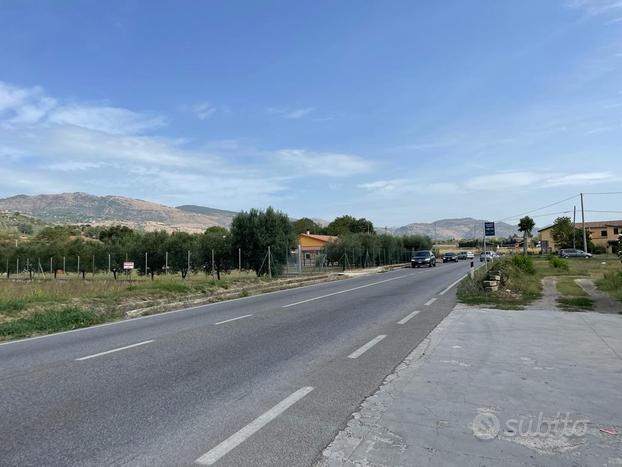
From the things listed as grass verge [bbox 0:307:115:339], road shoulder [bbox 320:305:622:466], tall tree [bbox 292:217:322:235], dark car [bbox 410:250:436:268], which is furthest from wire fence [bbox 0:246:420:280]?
tall tree [bbox 292:217:322:235]

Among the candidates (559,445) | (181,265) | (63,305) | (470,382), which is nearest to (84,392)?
(470,382)

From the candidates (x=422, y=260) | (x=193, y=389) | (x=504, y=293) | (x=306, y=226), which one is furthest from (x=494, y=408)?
(x=306, y=226)

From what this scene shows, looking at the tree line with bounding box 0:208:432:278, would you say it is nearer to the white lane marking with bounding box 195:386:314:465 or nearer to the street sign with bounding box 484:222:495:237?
the street sign with bounding box 484:222:495:237

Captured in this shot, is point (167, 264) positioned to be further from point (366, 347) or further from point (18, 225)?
point (18, 225)

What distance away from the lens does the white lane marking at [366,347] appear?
8.06 meters

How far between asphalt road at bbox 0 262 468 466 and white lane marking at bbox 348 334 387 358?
2 cm

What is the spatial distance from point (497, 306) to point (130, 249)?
3397cm

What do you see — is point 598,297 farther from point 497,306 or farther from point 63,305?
point 63,305

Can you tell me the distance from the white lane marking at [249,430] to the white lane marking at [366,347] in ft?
7.22

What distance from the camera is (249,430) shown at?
4672 millimetres

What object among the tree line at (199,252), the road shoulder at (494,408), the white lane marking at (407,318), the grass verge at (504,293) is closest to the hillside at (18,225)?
the tree line at (199,252)

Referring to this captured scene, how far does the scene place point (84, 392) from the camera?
609 cm

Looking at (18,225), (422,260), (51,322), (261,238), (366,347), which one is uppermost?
(18,225)

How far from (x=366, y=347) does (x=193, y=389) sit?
357 cm
